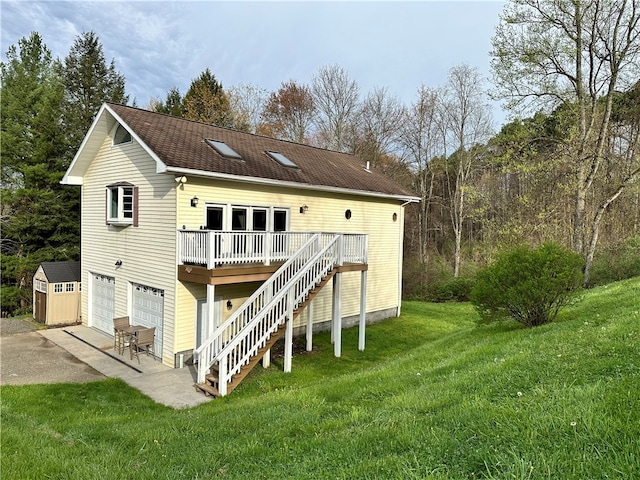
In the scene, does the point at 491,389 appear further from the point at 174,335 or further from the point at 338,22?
the point at 338,22

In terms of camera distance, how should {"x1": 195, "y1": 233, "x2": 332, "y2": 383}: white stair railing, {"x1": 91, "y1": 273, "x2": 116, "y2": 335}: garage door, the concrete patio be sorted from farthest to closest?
{"x1": 91, "y1": 273, "x2": 116, "y2": 335}: garage door
{"x1": 195, "y1": 233, "x2": 332, "y2": 383}: white stair railing
the concrete patio

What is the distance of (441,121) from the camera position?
27.9 metres

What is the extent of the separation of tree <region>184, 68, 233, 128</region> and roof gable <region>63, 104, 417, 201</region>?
15679mm

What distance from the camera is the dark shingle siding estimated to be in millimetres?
14281

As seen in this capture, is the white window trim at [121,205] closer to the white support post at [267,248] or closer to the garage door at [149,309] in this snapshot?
the garage door at [149,309]

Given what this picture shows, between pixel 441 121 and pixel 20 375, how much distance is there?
27.4 m

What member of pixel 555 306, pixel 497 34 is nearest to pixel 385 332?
pixel 555 306

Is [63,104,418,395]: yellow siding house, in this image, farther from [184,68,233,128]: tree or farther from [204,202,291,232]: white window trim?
[184,68,233,128]: tree

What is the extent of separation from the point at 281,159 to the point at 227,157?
8.48 feet

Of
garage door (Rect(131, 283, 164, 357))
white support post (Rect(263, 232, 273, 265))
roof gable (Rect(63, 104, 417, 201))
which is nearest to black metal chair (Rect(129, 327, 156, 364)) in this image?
garage door (Rect(131, 283, 164, 357))

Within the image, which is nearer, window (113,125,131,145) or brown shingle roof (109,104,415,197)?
brown shingle roof (109,104,415,197)

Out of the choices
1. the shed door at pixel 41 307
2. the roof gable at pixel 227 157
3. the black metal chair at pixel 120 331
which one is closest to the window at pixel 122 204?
the roof gable at pixel 227 157

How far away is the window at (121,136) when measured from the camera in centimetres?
1238

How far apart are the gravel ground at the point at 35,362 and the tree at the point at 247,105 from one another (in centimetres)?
2186
